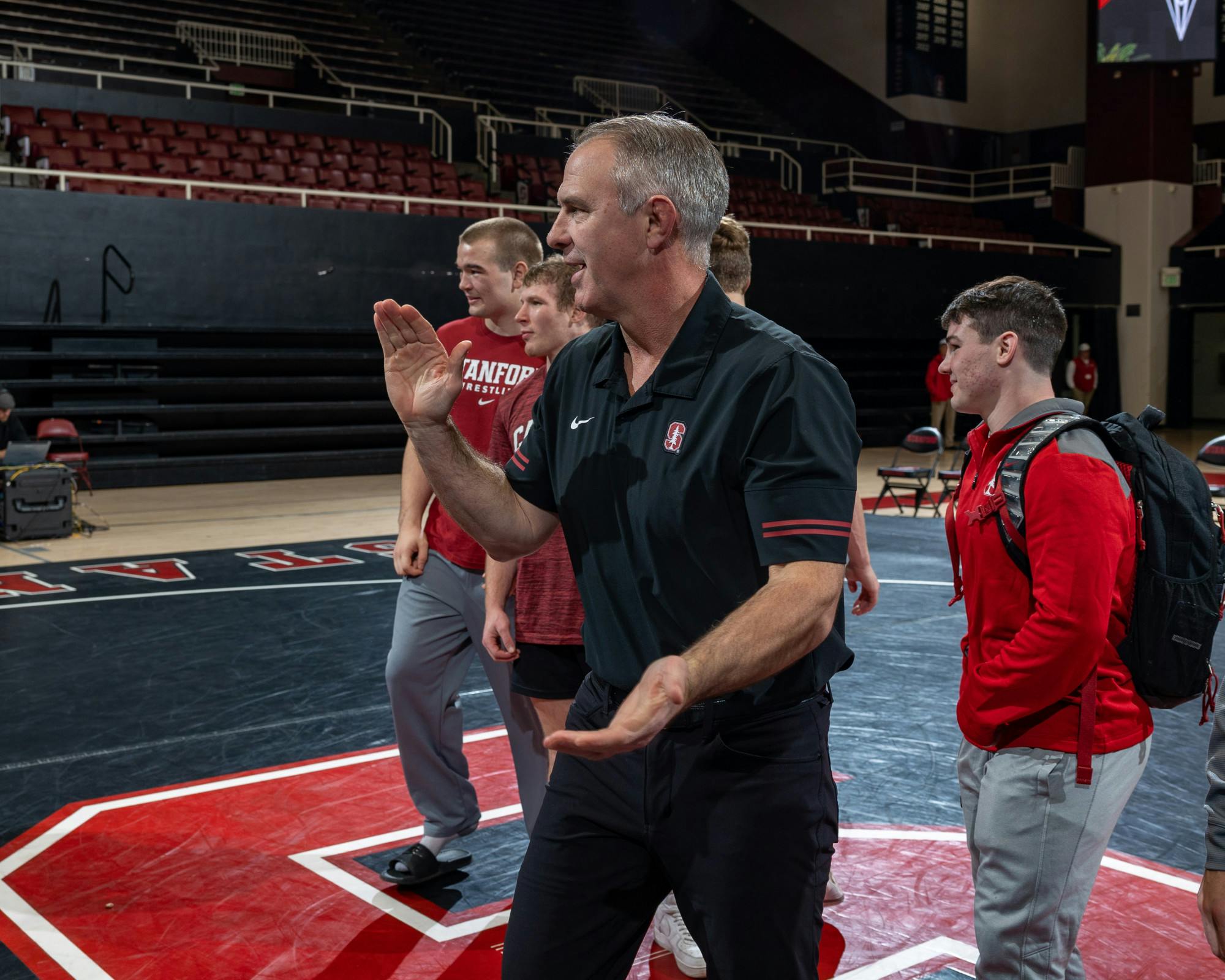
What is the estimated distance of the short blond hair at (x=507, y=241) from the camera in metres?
4.01

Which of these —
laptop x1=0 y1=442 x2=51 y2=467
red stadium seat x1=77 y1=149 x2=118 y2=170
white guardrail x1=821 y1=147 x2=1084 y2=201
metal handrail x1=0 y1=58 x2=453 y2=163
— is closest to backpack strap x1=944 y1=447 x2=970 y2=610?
laptop x1=0 y1=442 x2=51 y2=467

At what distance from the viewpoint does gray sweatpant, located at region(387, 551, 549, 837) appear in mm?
3846

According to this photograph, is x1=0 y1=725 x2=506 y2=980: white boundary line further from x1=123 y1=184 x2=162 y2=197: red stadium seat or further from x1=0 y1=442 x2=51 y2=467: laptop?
x1=123 y1=184 x2=162 y2=197: red stadium seat

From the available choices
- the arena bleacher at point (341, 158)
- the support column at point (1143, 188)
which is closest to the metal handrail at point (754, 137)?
the arena bleacher at point (341, 158)

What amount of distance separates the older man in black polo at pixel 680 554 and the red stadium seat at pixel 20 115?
655 inches

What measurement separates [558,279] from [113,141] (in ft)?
49.3

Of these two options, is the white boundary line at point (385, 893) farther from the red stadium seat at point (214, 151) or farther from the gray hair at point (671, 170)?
the red stadium seat at point (214, 151)

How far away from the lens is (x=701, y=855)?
1.95 m

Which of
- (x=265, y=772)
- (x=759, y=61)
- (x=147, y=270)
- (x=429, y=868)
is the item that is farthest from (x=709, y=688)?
(x=759, y=61)

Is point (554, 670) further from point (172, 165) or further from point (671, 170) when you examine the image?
point (172, 165)

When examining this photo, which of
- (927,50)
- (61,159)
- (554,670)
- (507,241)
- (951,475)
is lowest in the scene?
(951,475)

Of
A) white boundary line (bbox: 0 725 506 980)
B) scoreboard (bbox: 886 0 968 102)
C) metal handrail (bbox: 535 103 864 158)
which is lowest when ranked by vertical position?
white boundary line (bbox: 0 725 506 980)

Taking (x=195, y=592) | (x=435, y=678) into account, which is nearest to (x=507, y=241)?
(x=435, y=678)

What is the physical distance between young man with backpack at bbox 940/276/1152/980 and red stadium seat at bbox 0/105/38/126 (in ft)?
55.8
